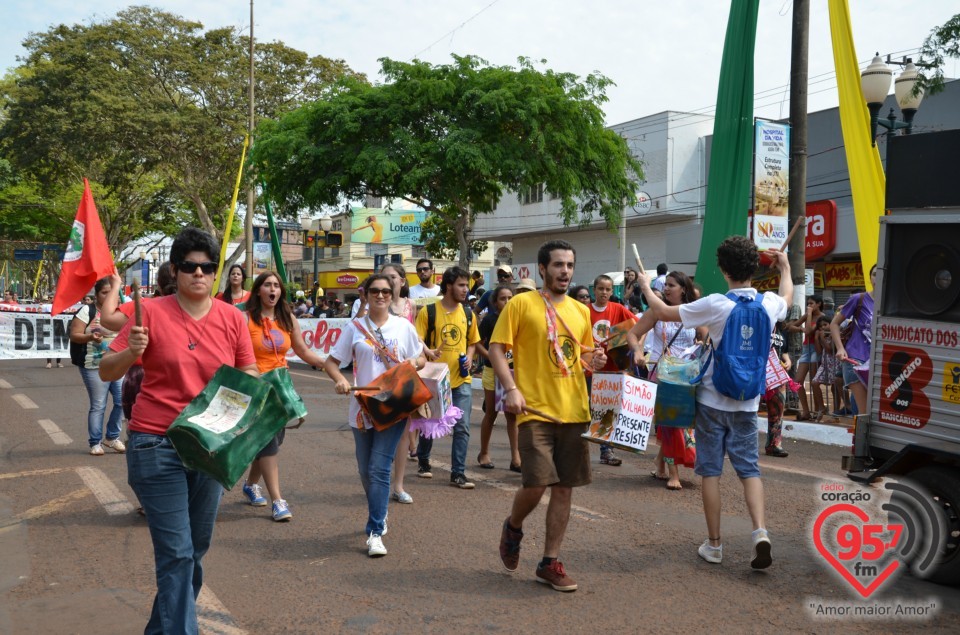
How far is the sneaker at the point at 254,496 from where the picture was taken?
6.91m

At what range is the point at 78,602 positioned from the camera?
4.70 metres

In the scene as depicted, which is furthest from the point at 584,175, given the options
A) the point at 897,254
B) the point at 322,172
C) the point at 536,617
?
the point at 536,617

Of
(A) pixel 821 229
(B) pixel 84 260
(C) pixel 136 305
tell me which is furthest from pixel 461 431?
(A) pixel 821 229

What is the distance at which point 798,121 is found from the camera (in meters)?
12.1

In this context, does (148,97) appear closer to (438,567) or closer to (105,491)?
(105,491)

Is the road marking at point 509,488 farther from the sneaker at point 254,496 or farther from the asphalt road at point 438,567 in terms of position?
the sneaker at point 254,496

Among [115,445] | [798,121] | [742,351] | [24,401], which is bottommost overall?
[24,401]

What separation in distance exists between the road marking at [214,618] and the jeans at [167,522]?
64 centimetres

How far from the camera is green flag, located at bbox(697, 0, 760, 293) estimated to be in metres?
10.3

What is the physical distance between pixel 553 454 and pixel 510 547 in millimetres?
587

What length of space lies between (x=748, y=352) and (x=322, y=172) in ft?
52.0

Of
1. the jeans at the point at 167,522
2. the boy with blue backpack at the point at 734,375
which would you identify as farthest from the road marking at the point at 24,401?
the boy with blue backpack at the point at 734,375

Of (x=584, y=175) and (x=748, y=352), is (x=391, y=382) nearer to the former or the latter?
(x=748, y=352)

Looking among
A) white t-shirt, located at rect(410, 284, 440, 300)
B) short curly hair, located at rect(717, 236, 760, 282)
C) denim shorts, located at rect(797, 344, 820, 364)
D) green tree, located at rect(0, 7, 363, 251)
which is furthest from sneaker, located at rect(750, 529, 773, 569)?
green tree, located at rect(0, 7, 363, 251)
